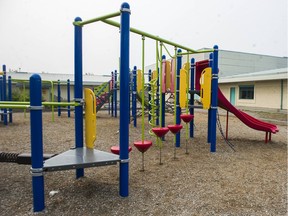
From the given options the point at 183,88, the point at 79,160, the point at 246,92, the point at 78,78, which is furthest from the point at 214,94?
the point at 246,92

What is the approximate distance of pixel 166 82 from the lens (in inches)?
246

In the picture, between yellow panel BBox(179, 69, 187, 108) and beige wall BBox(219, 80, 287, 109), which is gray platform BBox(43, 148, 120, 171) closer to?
yellow panel BBox(179, 69, 187, 108)

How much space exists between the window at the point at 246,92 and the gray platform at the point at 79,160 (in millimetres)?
19621

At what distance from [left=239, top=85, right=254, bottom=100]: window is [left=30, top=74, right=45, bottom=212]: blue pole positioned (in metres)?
20.3

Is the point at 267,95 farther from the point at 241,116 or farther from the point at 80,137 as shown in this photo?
the point at 80,137

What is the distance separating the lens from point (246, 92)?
816 inches

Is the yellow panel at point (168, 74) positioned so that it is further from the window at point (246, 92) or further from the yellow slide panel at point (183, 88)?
the window at point (246, 92)

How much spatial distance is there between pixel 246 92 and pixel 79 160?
67.3 ft

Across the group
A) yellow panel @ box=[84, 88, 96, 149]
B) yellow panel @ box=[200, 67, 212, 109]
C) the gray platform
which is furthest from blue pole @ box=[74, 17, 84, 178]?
yellow panel @ box=[200, 67, 212, 109]

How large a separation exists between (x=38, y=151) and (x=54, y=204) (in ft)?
2.25

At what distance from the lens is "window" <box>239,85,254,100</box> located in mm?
20130

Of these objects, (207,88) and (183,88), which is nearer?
(207,88)

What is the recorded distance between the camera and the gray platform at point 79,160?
2642mm

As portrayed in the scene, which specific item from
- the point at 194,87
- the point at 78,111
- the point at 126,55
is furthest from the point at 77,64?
the point at 194,87
